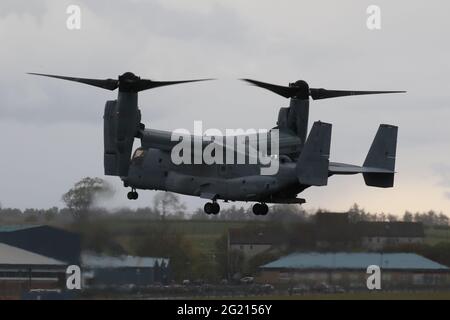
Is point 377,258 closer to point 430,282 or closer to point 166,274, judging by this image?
point 430,282

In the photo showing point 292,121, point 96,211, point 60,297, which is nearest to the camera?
point 60,297

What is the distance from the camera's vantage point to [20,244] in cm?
9731

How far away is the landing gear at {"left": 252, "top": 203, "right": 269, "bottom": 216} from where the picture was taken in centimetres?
10200

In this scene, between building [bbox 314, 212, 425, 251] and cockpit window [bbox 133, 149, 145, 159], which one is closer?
building [bbox 314, 212, 425, 251]

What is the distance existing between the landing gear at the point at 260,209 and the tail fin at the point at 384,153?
15.3ft

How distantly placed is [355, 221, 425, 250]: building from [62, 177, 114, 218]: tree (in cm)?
1107

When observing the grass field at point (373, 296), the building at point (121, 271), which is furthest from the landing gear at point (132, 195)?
the grass field at point (373, 296)

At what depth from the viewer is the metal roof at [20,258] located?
9631cm

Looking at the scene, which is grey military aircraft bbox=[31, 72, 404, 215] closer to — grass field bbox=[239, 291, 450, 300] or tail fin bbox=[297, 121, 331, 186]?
tail fin bbox=[297, 121, 331, 186]

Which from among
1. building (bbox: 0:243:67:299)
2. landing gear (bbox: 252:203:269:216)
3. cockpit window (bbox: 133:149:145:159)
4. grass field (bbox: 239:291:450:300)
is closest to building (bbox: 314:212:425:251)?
landing gear (bbox: 252:203:269:216)

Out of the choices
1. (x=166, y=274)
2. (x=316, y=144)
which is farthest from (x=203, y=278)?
(x=316, y=144)

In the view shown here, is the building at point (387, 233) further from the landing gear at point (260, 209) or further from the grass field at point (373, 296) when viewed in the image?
the landing gear at point (260, 209)

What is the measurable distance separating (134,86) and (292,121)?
869 centimetres

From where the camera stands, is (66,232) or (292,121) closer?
(66,232)
